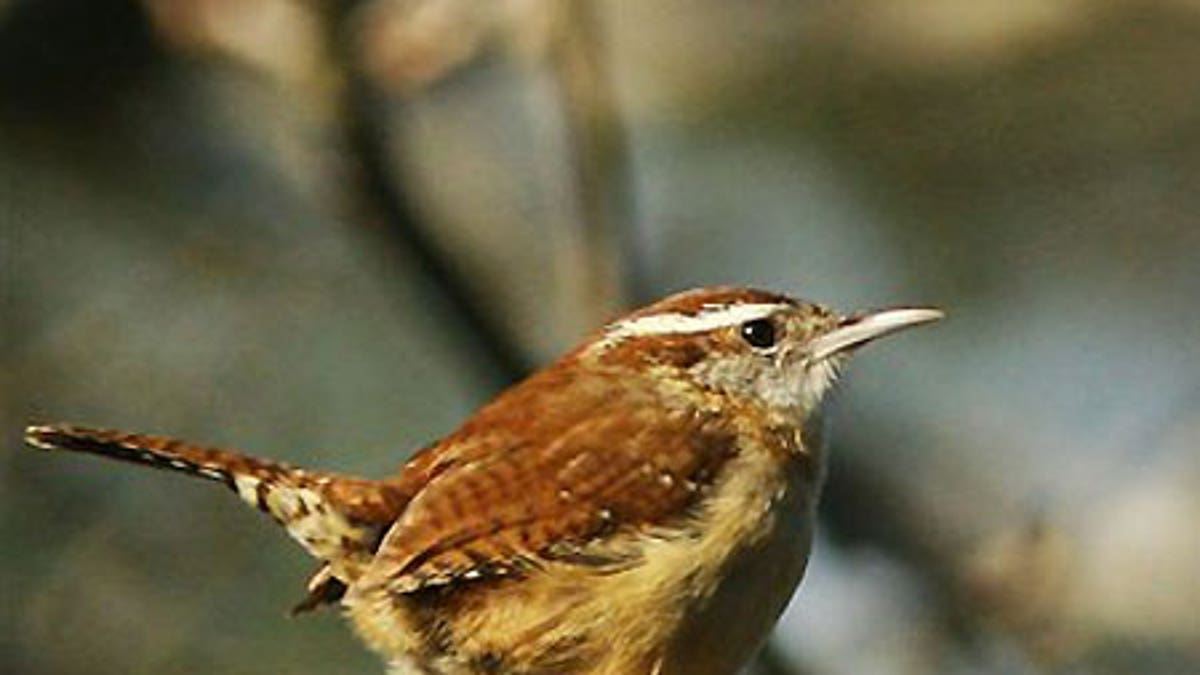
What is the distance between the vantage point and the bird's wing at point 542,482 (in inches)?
191

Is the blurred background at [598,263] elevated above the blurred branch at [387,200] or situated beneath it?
situated beneath

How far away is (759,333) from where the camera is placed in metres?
5.37

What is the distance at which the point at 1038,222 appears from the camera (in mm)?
9844

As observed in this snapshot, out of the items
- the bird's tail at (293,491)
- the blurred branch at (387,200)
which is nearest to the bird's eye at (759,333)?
the blurred branch at (387,200)

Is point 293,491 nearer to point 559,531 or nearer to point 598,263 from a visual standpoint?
point 559,531

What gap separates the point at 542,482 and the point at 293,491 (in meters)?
0.34

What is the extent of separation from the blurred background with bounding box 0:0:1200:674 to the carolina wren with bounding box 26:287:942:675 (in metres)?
0.50

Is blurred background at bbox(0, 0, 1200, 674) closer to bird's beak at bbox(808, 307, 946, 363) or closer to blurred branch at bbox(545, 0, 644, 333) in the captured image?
blurred branch at bbox(545, 0, 644, 333)

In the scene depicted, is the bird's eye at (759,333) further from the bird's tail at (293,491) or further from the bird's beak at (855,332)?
the bird's tail at (293,491)

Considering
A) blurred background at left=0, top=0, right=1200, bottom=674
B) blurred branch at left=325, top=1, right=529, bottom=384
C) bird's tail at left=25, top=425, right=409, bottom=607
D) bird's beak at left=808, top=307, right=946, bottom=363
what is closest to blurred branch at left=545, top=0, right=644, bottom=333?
blurred background at left=0, top=0, right=1200, bottom=674

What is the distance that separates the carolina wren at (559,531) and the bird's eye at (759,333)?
223 mm

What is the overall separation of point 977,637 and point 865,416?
5.97 feet

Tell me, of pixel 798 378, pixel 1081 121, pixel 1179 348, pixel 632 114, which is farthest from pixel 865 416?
pixel 798 378

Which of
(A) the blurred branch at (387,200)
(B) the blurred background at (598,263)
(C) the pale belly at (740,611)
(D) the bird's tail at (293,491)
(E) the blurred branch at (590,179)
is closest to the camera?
(C) the pale belly at (740,611)
